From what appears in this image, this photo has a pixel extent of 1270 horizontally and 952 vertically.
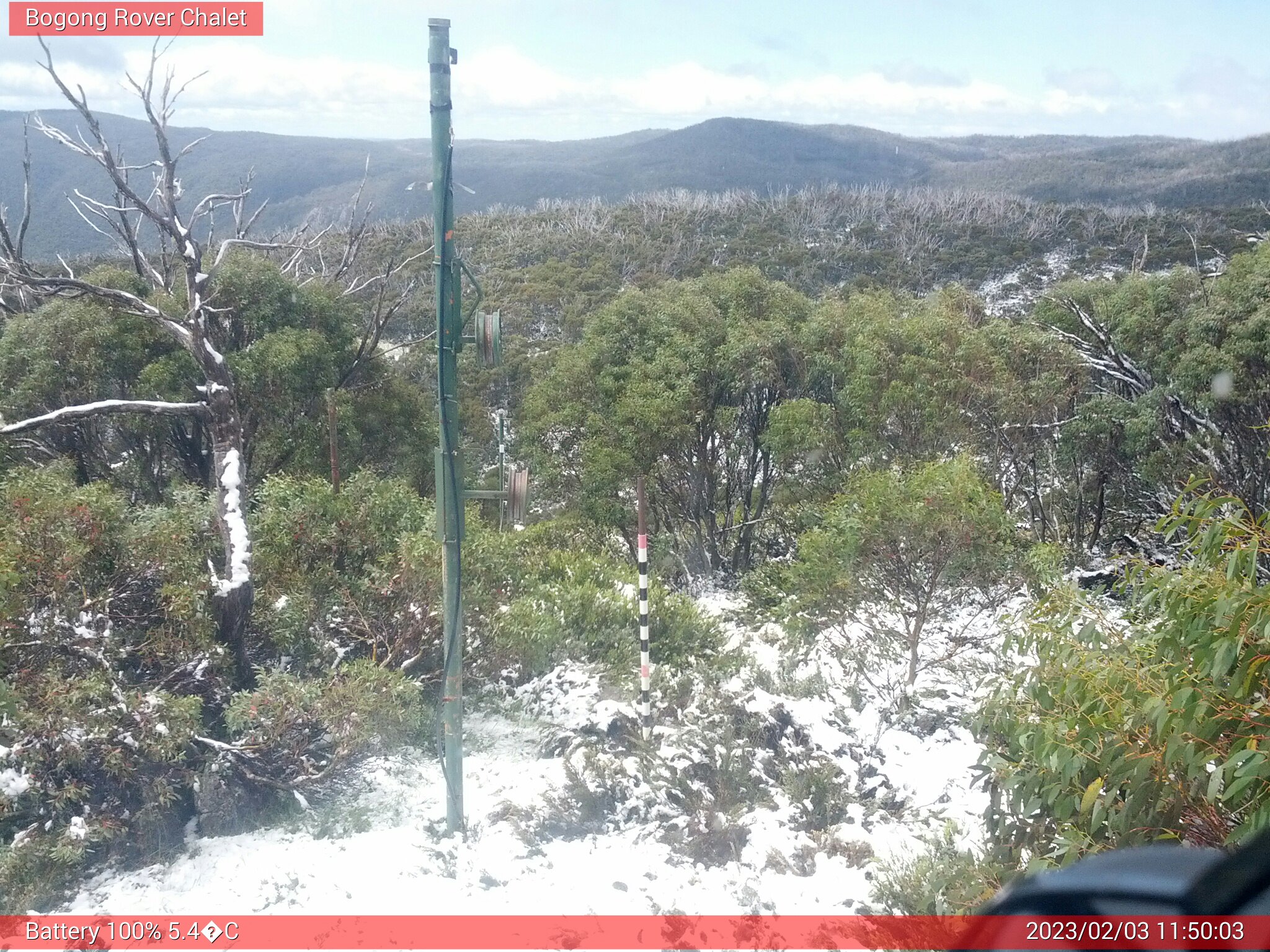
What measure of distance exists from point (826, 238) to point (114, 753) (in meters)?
33.7

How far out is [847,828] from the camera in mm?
4914

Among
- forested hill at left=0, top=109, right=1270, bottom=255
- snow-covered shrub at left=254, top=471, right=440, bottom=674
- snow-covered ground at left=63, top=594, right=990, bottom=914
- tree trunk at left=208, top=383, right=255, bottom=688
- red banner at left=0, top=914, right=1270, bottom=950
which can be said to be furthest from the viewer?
forested hill at left=0, top=109, right=1270, bottom=255

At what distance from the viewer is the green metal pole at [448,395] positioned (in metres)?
4.47

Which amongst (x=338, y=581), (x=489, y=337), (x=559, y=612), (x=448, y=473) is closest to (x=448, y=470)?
(x=448, y=473)

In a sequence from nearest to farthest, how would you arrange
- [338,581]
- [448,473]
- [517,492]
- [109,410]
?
[448,473]
[517,492]
[109,410]
[338,581]

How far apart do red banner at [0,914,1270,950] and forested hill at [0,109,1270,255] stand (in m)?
22.2

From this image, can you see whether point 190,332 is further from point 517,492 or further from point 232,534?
point 517,492

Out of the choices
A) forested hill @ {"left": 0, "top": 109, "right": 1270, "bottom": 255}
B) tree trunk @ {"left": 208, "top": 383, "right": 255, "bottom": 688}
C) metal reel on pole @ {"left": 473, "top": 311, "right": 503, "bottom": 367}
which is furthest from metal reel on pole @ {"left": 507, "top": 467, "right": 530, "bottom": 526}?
forested hill @ {"left": 0, "top": 109, "right": 1270, "bottom": 255}

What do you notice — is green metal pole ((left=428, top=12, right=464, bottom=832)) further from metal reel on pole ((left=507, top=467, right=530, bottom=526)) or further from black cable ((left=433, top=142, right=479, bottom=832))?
metal reel on pole ((left=507, top=467, right=530, bottom=526))

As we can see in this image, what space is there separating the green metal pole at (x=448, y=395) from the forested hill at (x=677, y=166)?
67.4 feet

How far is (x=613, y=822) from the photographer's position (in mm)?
5164

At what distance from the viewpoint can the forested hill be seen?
39625 millimetres

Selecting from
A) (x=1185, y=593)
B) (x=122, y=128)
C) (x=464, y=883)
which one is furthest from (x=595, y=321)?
(x=122, y=128)

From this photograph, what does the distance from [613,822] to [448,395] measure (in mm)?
2565
